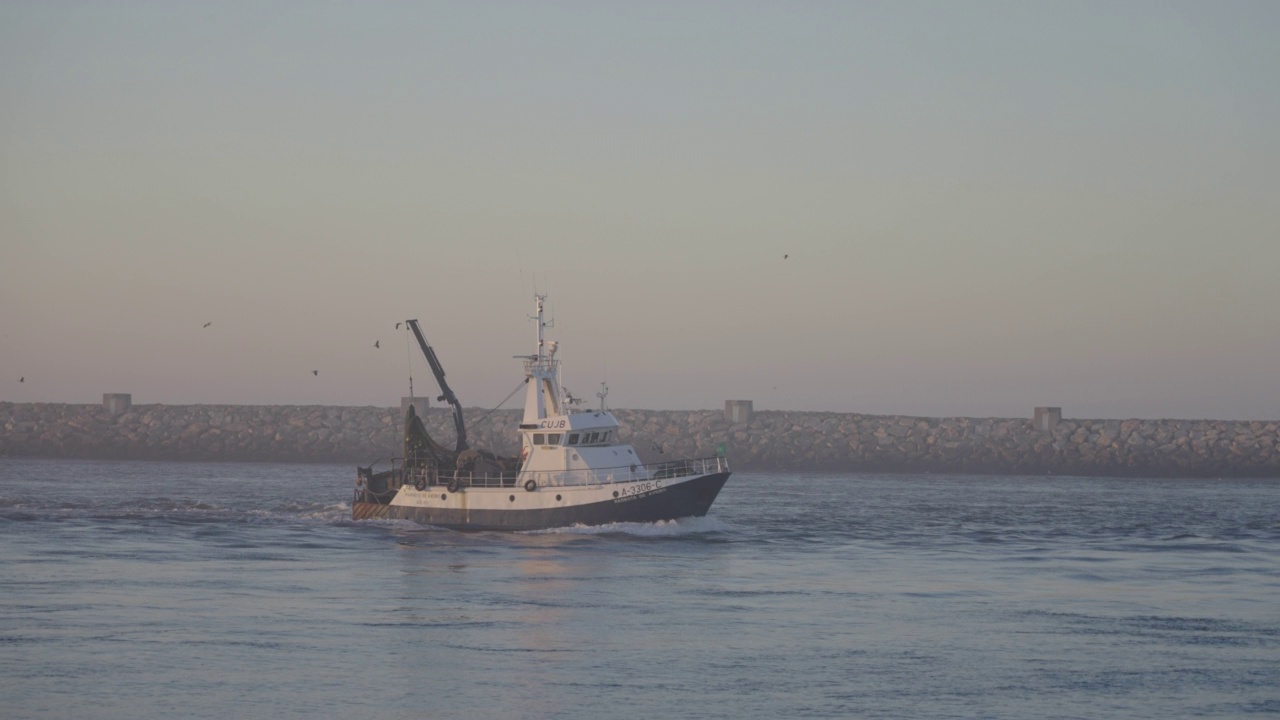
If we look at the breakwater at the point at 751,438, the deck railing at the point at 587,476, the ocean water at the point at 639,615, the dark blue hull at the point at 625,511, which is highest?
the breakwater at the point at 751,438

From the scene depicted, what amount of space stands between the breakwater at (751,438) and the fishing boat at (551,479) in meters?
43.7

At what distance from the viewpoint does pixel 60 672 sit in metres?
26.0

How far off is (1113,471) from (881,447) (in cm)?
1579

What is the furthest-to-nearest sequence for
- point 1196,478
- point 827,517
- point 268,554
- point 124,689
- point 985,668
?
point 1196,478 < point 827,517 < point 268,554 < point 985,668 < point 124,689

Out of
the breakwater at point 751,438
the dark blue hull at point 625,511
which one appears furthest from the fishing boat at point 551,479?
the breakwater at point 751,438

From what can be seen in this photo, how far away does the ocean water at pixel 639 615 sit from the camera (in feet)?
82.2

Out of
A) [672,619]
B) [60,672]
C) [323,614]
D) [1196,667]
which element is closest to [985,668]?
[1196,667]

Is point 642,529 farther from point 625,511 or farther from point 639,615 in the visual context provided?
point 639,615

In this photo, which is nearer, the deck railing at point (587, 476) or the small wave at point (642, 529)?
the small wave at point (642, 529)

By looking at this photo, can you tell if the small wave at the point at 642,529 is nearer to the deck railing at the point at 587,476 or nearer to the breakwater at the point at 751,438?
the deck railing at the point at 587,476

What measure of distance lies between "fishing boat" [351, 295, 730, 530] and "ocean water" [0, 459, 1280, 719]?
82cm

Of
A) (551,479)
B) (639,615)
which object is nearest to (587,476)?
(551,479)

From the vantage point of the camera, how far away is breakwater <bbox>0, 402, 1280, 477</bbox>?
10050 cm

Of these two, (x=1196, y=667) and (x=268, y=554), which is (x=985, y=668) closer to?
(x=1196, y=667)
